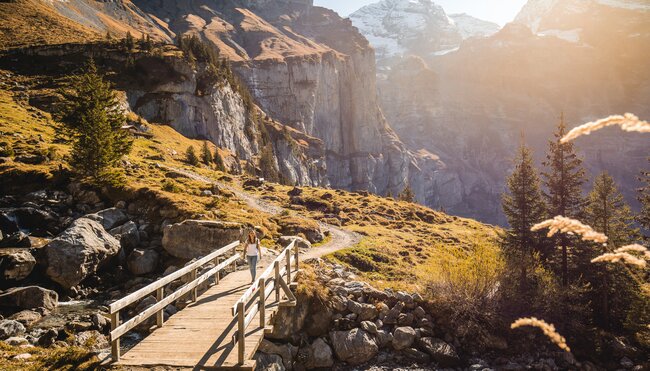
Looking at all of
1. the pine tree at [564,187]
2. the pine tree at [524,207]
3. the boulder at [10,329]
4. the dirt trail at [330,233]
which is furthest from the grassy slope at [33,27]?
the pine tree at [564,187]

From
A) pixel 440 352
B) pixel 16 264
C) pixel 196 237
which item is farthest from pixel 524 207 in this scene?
pixel 16 264

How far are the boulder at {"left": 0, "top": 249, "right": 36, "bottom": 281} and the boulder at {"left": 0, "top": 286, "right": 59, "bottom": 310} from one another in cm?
134

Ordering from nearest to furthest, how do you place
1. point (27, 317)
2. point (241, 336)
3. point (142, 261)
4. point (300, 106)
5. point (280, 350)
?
point (241, 336) < point (280, 350) < point (27, 317) < point (142, 261) < point (300, 106)

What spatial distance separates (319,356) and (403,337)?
4857 mm

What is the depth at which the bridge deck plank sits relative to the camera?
388 inches

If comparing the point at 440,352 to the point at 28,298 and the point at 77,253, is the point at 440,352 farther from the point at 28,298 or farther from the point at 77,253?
the point at 28,298

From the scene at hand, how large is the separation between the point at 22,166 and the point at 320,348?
29.6m

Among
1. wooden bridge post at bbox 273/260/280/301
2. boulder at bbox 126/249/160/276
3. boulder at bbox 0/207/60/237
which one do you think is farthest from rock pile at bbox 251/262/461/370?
Result: boulder at bbox 0/207/60/237

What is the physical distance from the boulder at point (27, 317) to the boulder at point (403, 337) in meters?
17.2

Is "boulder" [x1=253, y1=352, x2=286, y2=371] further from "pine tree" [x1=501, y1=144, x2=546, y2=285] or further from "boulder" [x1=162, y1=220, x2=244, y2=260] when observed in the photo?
"pine tree" [x1=501, y1=144, x2=546, y2=285]

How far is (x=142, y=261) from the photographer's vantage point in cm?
2275

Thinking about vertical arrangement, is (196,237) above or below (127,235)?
above

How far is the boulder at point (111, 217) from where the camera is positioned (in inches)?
1006

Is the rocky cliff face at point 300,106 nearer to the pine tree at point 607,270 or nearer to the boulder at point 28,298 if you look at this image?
the boulder at point 28,298
